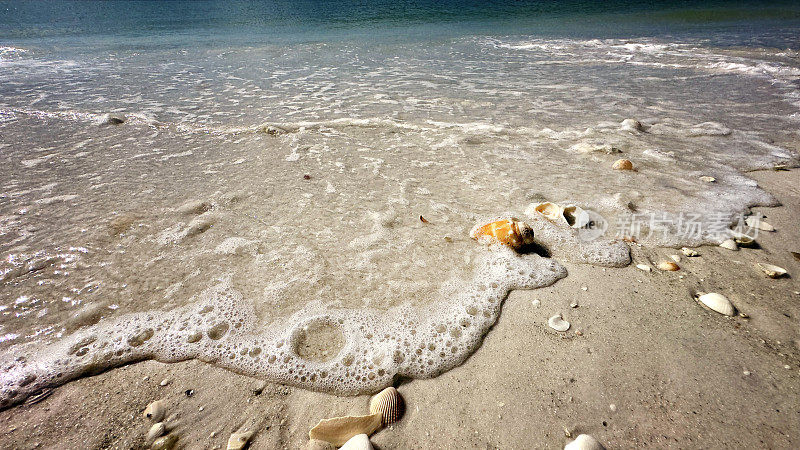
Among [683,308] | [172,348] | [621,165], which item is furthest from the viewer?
[621,165]

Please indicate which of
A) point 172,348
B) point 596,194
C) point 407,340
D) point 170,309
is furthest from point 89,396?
point 596,194

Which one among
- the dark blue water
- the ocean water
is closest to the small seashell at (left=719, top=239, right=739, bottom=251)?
the ocean water

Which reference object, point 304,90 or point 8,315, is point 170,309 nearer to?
point 8,315

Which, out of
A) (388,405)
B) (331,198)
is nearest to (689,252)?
(388,405)

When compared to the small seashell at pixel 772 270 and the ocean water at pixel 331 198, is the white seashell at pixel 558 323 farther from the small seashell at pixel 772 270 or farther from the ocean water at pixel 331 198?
the small seashell at pixel 772 270

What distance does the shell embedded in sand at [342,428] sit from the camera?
1425 millimetres

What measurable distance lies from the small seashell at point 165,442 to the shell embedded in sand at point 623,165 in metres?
4.04

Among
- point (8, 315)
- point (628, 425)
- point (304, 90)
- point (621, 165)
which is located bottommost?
point (628, 425)

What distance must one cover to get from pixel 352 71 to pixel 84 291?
771cm

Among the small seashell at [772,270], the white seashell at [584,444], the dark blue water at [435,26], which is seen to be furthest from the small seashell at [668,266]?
the dark blue water at [435,26]

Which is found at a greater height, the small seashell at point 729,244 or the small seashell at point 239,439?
the small seashell at point 729,244

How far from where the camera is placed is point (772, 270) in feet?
7.22

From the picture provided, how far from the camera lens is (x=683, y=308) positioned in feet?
6.52

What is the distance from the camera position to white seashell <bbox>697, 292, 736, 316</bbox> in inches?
76.7
